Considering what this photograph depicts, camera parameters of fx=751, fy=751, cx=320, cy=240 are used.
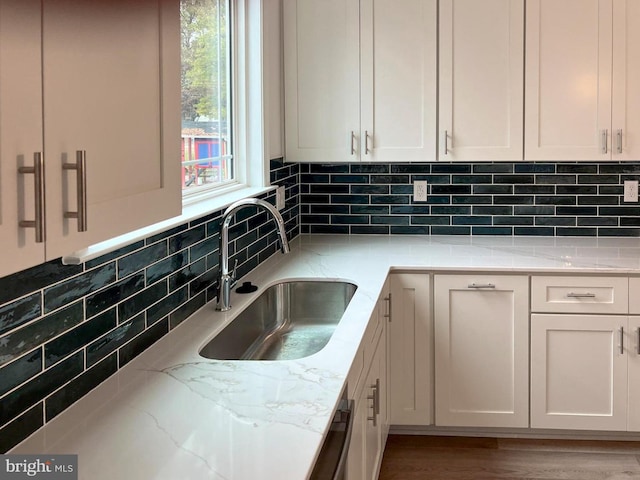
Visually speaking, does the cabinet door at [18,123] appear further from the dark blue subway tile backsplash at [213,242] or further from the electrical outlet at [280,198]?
the electrical outlet at [280,198]

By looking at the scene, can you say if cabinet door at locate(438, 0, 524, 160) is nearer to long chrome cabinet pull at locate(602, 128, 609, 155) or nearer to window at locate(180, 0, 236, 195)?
long chrome cabinet pull at locate(602, 128, 609, 155)

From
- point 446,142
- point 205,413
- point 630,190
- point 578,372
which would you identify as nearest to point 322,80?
point 446,142

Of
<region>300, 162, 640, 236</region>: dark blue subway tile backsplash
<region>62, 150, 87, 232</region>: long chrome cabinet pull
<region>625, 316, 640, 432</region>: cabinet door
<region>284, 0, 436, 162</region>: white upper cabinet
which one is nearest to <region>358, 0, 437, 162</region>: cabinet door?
<region>284, 0, 436, 162</region>: white upper cabinet

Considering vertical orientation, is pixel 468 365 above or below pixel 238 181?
below

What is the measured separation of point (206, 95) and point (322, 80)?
0.86 meters

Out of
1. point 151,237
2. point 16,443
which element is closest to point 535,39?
point 151,237

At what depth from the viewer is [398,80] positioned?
3.50m

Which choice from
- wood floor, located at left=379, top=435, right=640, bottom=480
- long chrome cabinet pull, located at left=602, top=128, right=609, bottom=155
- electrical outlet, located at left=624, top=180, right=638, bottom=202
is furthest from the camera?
electrical outlet, located at left=624, top=180, right=638, bottom=202

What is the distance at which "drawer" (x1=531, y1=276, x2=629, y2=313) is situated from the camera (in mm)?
3115

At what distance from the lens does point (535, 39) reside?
339 cm

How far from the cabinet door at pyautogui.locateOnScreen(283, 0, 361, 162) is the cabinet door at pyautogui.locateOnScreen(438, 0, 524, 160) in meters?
0.42

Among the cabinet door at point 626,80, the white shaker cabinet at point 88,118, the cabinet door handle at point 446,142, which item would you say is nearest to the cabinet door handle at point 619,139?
the cabinet door at point 626,80

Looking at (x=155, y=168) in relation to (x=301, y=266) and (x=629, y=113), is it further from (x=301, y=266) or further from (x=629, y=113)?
(x=629, y=113)

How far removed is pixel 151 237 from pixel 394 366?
1601 millimetres
